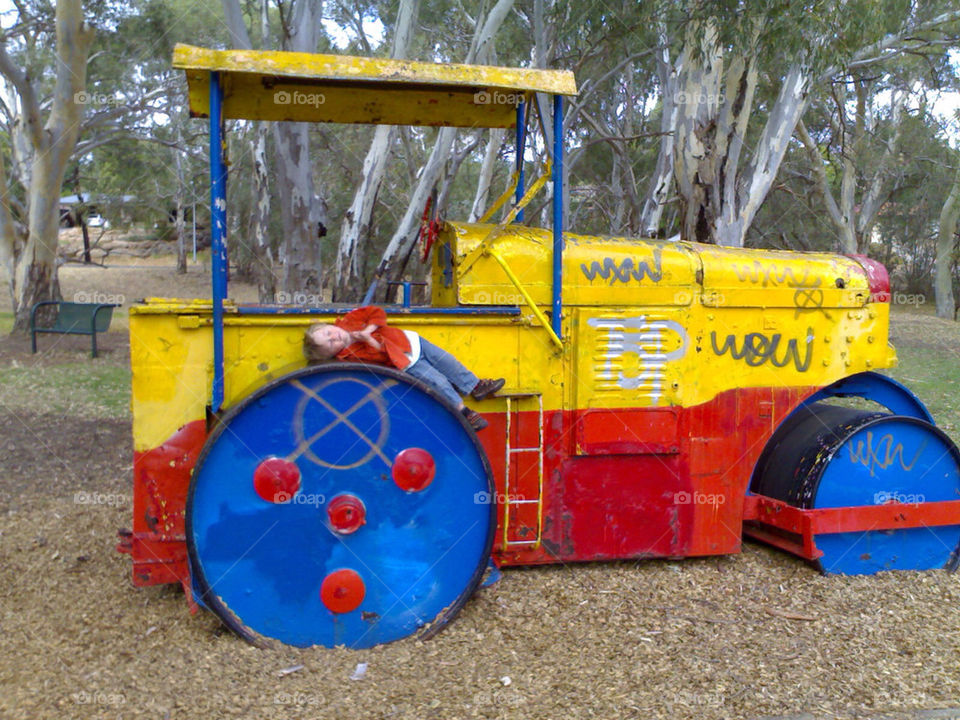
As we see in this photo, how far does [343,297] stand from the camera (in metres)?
13.1

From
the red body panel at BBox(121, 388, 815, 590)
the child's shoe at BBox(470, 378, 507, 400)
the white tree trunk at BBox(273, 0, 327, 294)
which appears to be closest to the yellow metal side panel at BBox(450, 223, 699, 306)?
the child's shoe at BBox(470, 378, 507, 400)

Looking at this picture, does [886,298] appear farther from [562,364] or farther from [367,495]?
[367,495]

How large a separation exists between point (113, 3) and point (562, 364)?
20.9 m

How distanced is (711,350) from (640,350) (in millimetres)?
408

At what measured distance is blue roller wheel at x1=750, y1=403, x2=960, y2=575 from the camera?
4691mm

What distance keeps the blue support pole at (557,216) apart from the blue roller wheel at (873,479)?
5.03ft

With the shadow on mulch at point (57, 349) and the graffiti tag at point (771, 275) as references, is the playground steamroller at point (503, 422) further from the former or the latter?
the shadow on mulch at point (57, 349)

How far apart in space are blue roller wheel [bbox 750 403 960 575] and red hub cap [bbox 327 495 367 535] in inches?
93.0

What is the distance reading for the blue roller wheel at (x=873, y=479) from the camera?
15.4 feet

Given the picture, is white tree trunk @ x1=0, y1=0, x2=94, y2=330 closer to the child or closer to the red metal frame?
the child

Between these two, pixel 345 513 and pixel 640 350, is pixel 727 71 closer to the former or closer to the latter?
pixel 640 350

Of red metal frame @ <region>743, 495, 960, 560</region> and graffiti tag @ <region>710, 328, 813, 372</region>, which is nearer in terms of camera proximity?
red metal frame @ <region>743, 495, 960, 560</region>

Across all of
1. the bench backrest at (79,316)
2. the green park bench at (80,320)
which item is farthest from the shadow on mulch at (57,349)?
the bench backrest at (79,316)

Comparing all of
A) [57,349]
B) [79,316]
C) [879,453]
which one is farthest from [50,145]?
[879,453]
